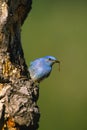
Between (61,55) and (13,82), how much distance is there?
20.4ft

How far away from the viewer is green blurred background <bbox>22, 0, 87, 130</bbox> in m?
12.3

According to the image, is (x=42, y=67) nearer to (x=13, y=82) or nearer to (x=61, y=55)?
(x=13, y=82)

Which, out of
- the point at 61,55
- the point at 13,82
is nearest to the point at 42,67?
the point at 13,82

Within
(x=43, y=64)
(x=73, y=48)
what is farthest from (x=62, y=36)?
(x=43, y=64)

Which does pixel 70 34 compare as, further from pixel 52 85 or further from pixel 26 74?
pixel 26 74

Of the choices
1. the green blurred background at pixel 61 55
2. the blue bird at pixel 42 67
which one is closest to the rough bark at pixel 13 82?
the blue bird at pixel 42 67

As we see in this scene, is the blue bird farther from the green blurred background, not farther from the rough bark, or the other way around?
the green blurred background

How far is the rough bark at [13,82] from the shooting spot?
255 inches

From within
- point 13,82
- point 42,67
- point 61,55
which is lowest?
point 13,82

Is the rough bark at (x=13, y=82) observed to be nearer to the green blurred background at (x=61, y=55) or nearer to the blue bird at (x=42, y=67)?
the blue bird at (x=42, y=67)

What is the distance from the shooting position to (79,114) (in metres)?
12.7

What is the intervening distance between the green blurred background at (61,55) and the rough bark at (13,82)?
192 inches

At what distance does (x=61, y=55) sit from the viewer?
12828 millimetres

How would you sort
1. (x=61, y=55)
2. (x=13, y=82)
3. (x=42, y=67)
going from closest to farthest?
(x=13, y=82)
(x=42, y=67)
(x=61, y=55)
